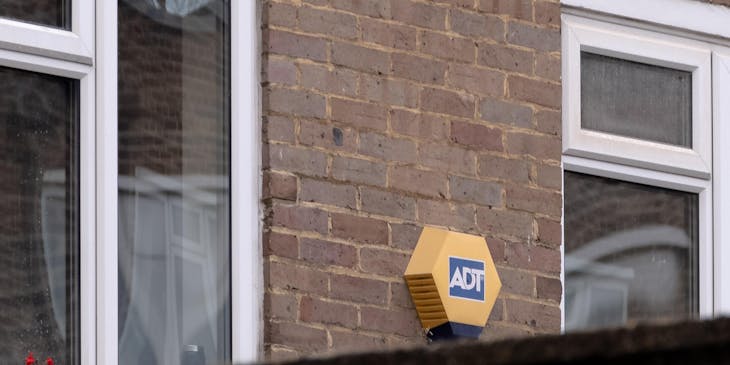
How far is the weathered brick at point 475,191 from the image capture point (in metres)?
5.88

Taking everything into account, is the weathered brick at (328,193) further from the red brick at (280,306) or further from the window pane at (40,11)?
the window pane at (40,11)

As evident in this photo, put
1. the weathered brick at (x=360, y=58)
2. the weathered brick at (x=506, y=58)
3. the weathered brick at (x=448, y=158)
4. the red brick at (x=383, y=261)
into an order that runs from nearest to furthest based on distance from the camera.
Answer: the red brick at (x=383, y=261), the weathered brick at (x=360, y=58), the weathered brick at (x=448, y=158), the weathered brick at (x=506, y=58)

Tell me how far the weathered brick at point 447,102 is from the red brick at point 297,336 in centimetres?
82

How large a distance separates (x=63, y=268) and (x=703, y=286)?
238 centimetres

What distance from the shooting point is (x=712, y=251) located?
659 cm

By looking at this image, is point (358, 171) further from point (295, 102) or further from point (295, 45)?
point (295, 45)

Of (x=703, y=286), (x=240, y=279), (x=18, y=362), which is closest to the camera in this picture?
(x=18, y=362)

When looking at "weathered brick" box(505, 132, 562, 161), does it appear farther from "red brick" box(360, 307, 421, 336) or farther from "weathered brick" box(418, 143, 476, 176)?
"red brick" box(360, 307, 421, 336)

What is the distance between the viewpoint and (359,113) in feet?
18.7

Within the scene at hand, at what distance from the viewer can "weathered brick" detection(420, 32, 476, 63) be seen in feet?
19.5

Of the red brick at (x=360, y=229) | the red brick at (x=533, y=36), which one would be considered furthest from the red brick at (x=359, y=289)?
the red brick at (x=533, y=36)

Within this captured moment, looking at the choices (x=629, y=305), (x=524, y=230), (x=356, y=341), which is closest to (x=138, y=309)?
(x=356, y=341)

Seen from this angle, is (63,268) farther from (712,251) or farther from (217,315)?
(712,251)

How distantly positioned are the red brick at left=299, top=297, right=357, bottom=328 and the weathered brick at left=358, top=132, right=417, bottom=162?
1.54ft
